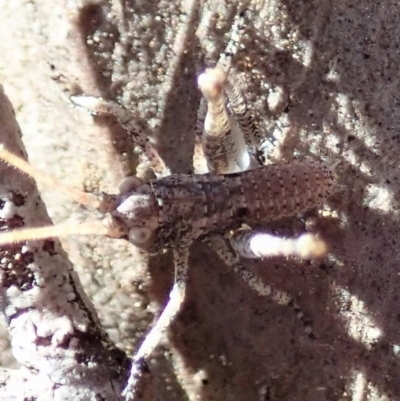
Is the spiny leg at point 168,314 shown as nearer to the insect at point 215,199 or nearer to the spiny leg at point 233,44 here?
the insect at point 215,199

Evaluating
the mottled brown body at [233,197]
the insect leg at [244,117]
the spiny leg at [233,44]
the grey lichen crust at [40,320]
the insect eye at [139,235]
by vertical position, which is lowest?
the grey lichen crust at [40,320]

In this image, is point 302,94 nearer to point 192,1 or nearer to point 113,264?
point 192,1

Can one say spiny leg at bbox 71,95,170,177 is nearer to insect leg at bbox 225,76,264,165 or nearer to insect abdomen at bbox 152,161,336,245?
insect abdomen at bbox 152,161,336,245

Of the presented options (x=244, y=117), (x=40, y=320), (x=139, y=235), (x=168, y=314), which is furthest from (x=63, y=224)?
(x=244, y=117)

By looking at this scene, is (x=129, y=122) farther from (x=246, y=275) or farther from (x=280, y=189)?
(x=246, y=275)

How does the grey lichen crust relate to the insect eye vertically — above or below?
below

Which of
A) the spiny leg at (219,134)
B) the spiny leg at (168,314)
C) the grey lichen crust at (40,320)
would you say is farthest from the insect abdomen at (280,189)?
the grey lichen crust at (40,320)

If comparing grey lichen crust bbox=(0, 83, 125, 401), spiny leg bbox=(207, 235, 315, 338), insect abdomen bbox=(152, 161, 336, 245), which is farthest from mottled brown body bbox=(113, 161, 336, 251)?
grey lichen crust bbox=(0, 83, 125, 401)
